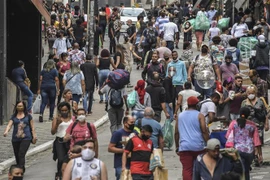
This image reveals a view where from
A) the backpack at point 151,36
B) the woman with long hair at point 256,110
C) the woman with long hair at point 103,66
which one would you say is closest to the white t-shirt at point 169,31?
the backpack at point 151,36

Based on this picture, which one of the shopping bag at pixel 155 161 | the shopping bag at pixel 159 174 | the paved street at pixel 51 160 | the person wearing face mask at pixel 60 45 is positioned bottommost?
the paved street at pixel 51 160

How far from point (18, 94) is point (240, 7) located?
21886mm

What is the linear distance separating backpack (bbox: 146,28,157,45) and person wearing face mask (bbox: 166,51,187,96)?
9.70m

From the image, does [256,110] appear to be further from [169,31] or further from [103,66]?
[169,31]

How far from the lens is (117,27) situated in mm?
42188

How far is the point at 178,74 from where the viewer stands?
2548cm

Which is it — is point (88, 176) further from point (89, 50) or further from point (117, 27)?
point (117, 27)

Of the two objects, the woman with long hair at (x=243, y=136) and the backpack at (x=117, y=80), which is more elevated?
the backpack at (x=117, y=80)

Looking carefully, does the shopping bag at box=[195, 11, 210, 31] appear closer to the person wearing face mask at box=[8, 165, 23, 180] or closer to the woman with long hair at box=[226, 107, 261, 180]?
the woman with long hair at box=[226, 107, 261, 180]

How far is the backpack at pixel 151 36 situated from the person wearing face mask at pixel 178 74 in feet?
31.8

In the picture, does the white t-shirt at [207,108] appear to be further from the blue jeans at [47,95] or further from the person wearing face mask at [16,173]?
the blue jeans at [47,95]

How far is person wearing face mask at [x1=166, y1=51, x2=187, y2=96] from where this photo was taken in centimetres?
2544

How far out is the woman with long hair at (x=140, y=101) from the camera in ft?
66.9

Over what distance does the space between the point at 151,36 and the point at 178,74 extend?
10.2 meters
